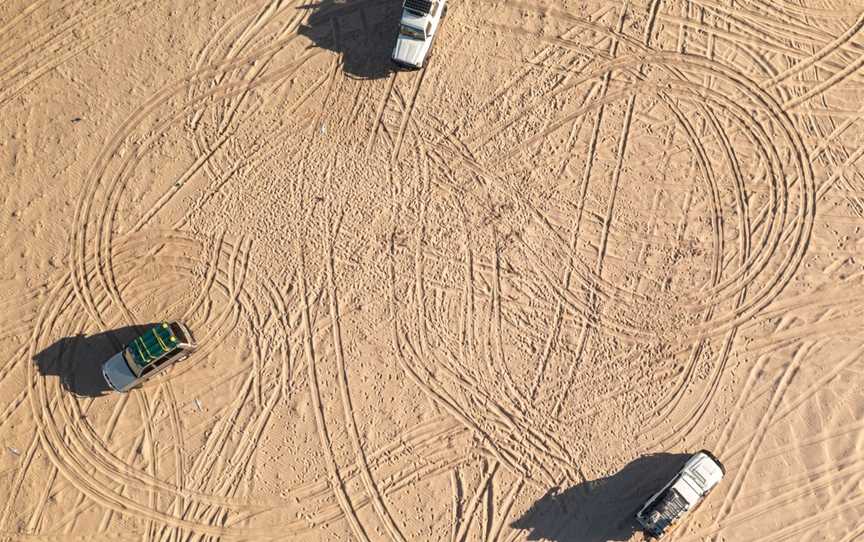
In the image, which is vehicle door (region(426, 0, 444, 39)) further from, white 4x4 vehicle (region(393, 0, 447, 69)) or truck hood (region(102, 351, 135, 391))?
truck hood (region(102, 351, 135, 391))

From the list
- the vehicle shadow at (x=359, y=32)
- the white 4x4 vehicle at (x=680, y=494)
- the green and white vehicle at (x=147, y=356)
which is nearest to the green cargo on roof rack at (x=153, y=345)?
the green and white vehicle at (x=147, y=356)

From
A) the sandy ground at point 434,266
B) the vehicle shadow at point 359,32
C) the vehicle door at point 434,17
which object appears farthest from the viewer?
the vehicle shadow at point 359,32

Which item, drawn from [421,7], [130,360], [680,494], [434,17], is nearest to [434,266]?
[434,17]

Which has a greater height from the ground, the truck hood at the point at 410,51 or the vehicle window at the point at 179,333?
the truck hood at the point at 410,51

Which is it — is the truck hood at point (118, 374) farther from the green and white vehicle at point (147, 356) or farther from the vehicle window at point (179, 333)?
the vehicle window at point (179, 333)

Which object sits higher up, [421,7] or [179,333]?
[421,7]

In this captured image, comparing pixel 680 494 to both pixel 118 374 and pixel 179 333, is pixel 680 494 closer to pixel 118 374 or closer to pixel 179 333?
pixel 179 333

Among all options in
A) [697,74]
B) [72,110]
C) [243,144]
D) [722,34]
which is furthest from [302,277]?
[722,34]
